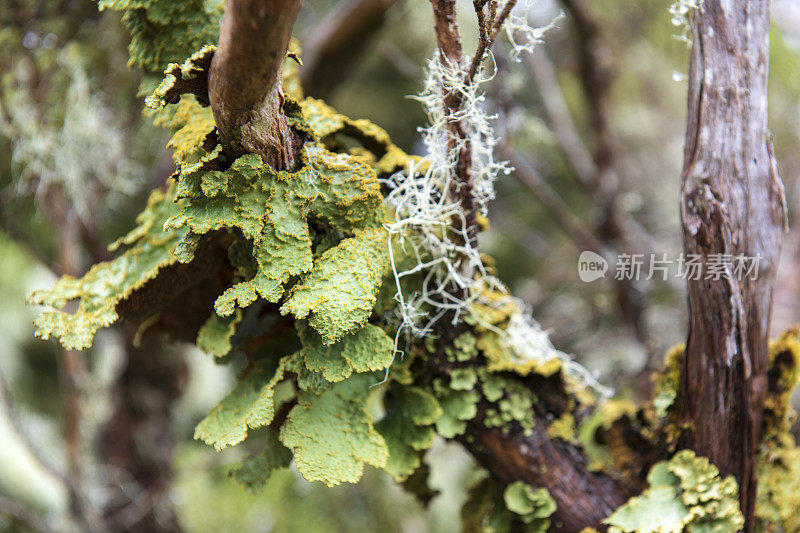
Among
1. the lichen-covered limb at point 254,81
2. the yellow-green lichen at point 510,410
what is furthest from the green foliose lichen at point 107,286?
the yellow-green lichen at point 510,410

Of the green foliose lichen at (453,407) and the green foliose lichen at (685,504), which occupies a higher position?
the green foliose lichen at (685,504)

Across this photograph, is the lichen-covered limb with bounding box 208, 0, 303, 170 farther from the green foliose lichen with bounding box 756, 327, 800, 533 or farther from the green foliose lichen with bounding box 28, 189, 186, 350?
the green foliose lichen with bounding box 756, 327, 800, 533

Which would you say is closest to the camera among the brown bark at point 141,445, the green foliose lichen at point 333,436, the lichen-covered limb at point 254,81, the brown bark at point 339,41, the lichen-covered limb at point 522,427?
the lichen-covered limb at point 254,81

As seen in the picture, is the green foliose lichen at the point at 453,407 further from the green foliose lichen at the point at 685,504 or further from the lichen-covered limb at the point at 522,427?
the green foliose lichen at the point at 685,504

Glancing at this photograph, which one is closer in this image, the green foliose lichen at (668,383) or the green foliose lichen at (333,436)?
the green foliose lichen at (333,436)

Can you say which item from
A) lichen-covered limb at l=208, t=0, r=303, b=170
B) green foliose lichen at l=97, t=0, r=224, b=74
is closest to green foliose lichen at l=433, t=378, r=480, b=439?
lichen-covered limb at l=208, t=0, r=303, b=170

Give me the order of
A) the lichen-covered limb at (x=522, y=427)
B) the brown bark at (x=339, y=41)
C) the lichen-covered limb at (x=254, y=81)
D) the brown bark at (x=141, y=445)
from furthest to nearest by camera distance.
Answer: the brown bark at (x=141, y=445), the brown bark at (x=339, y=41), the lichen-covered limb at (x=522, y=427), the lichen-covered limb at (x=254, y=81)
